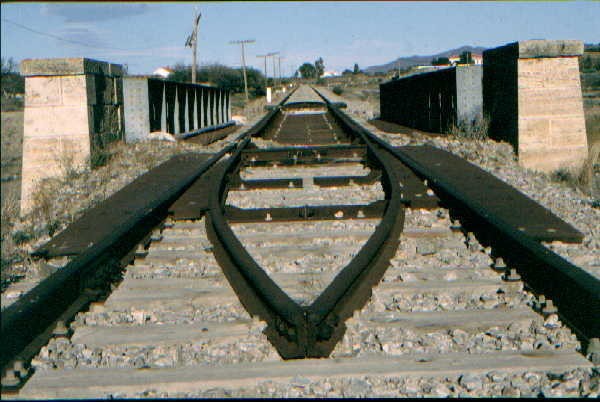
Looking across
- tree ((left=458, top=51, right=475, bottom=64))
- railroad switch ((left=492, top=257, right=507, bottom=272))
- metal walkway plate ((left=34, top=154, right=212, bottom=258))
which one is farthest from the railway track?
tree ((left=458, top=51, right=475, bottom=64))

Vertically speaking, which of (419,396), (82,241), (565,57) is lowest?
(419,396)

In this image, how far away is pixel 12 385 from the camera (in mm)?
2768

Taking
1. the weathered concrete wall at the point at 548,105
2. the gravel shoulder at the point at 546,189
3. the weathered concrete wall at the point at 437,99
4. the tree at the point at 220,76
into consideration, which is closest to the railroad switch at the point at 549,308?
the gravel shoulder at the point at 546,189

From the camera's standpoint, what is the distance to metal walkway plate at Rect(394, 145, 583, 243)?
491 centimetres

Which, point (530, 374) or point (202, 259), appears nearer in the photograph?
point (530, 374)

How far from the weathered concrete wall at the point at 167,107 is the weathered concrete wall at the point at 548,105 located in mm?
6075

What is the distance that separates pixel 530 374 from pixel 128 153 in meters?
8.58

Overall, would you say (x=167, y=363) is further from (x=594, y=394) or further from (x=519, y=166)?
(x=519, y=166)

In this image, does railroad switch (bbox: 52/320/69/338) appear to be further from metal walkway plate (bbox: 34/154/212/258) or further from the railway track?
metal walkway plate (bbox: 34/154/212/258)

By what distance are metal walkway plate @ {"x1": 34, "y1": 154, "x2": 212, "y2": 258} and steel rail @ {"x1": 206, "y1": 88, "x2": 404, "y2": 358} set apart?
0.84 m

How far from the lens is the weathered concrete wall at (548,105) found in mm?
9398

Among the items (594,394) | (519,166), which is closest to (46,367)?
(594,394)

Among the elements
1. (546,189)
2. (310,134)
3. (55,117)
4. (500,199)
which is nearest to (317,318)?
(500,199)

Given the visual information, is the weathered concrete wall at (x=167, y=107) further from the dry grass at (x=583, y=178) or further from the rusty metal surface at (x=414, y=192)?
the dry grass at (x=583, y=178)
